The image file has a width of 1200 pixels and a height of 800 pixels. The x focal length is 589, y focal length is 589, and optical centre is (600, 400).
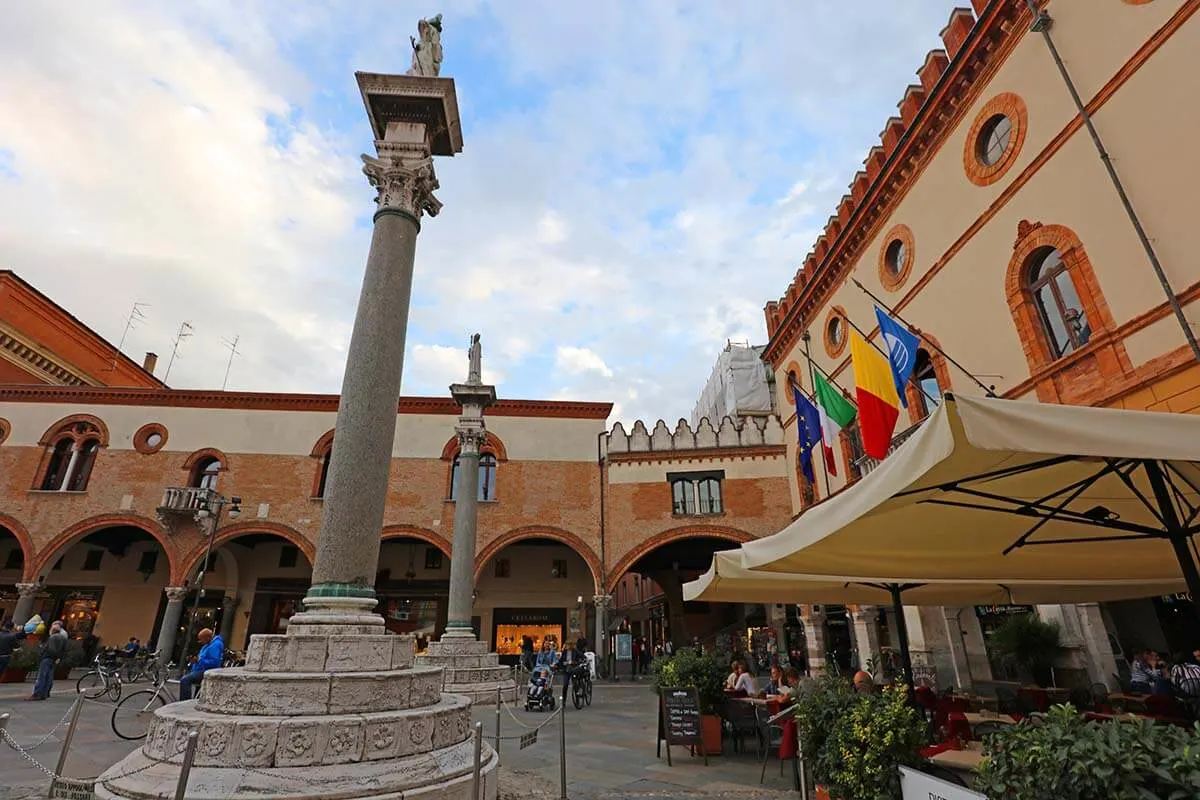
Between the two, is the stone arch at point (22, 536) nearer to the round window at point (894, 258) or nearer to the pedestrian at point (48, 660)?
the pedestrian at point (48, 660)

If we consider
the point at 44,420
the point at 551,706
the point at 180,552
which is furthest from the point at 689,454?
the point at 44,420

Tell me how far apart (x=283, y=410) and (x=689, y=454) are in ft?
49.5

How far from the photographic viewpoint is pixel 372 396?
5.79m

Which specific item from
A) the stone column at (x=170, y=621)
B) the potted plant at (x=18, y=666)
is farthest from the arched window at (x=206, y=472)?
the potted plant at (x=18, y=666)

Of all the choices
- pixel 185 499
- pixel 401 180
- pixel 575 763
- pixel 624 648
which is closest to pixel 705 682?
pixel 575 763

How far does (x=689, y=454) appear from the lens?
70.9ft

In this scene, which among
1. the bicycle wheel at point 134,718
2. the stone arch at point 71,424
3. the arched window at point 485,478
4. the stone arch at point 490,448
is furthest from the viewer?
the stone arch at point 490,448

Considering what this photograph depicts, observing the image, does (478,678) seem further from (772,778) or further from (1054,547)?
(1054,547)

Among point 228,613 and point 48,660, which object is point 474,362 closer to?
point 48,660

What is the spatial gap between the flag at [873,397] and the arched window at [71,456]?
976 inches

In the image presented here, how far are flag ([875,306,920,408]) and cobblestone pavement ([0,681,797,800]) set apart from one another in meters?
5.87

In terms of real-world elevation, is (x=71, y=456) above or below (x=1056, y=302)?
above

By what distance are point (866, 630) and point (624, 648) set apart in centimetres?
881

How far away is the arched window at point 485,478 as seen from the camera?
21.3 m
